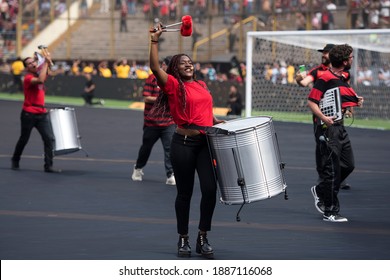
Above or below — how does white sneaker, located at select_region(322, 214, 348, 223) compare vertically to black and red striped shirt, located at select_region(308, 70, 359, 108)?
below

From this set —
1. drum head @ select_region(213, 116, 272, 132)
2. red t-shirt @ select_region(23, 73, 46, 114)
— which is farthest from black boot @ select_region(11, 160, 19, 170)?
drum head @ select_region(213, 116, 272, 132)

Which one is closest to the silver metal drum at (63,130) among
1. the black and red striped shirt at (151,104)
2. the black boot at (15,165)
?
the black boot at (15,165)

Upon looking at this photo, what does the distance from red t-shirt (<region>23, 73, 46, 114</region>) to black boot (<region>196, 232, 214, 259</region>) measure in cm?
785

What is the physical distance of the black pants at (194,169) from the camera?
32.2 ft

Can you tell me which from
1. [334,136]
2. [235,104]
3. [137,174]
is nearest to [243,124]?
[334,136]

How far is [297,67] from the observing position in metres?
30.1

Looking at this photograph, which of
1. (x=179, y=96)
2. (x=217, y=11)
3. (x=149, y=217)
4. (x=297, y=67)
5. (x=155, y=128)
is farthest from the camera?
(x=217, y=11)

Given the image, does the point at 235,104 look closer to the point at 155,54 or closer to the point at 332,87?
the point at 332,87

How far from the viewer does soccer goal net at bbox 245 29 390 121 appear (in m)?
28.7

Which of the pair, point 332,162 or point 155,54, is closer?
point 155,54

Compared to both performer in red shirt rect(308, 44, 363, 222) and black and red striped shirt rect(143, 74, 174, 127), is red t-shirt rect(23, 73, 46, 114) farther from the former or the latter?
performer in red shirt rect(308, 44, 363, 222)

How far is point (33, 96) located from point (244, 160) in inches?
315
